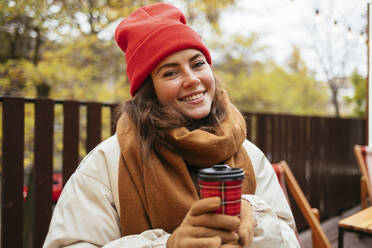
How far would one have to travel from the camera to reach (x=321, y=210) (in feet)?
16.4

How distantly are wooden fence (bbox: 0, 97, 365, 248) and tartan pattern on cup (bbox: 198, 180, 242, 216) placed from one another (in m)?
1.66

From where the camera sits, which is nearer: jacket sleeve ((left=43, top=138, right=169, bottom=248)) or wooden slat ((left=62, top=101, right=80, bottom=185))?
jacket sleeve ((left=43, top=138, right=169, bottom=248))

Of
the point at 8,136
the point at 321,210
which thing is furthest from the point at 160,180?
the point at 321,210

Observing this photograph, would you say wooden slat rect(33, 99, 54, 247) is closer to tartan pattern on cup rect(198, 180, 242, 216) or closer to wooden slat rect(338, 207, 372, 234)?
tartan pattern on cup rect(198, 180, 242, 216)

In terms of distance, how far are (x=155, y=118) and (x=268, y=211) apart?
639mm

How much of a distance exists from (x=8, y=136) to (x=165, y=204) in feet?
4.35

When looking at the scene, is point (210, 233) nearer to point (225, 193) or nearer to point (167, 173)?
point (225, 193)

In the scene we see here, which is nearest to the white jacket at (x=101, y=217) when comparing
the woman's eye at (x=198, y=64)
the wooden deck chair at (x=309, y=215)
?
the woman's eye at (x=198, y=64)

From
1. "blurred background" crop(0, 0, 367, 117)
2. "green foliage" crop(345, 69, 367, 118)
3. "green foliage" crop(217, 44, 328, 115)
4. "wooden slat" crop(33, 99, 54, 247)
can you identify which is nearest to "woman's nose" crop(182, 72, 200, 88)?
"blurred background" crop(0, 0, 367, 117)

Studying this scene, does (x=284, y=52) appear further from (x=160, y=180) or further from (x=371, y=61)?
(x=160, y=180)

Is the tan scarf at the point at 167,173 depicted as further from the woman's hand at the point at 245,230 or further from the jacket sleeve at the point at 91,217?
the woman's hand at the point at 245,230

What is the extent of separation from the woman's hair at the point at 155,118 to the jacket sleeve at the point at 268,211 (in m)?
0.27

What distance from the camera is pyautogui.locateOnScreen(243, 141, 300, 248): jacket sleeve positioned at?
1.28 m

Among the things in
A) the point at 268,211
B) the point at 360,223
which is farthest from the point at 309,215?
the point at 268,211
